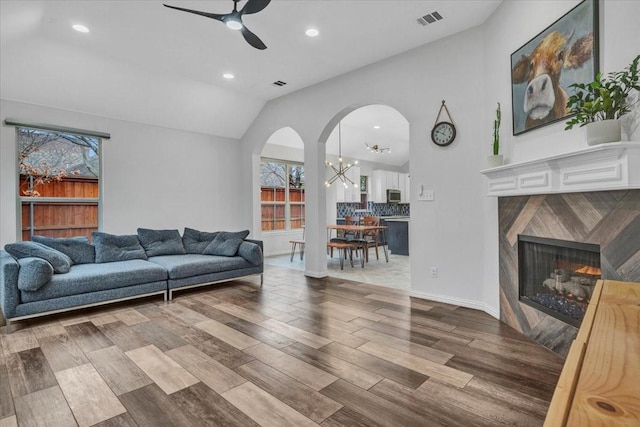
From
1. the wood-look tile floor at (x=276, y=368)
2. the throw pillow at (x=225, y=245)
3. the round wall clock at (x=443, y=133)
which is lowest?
the wood-look tile floor at (x=276, y=368)

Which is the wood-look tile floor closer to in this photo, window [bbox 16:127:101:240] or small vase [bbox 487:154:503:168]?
small vase [bbox 487:154:503:168]

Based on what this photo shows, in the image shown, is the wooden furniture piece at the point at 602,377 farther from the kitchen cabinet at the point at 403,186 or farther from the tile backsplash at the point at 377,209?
the kitchen cabinet at the point at 403,186

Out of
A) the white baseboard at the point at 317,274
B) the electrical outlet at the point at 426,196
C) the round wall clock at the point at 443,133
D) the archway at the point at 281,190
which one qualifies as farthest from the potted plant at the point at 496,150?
the archway at the point at 281,190

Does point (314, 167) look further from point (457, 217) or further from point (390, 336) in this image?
point (390, 336)

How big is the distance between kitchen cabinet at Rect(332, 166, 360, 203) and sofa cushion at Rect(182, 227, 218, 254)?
15.6ft

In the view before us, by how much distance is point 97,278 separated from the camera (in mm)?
3699

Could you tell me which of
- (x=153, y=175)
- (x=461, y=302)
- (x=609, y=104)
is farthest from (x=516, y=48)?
(x=153, y=175)

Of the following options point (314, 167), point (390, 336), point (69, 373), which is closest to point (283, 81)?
point (314, 167)

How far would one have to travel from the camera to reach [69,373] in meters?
2.35

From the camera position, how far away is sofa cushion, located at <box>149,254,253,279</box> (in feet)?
14.2

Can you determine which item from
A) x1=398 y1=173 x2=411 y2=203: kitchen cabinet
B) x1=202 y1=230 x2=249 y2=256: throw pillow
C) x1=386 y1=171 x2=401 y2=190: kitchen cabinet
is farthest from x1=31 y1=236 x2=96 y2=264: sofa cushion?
x1=398 y1=173 x2=411 y2=203: kitchen cabinet

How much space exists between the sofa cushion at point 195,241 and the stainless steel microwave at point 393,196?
6401 mm

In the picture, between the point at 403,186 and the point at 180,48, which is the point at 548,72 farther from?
the point at 403,186

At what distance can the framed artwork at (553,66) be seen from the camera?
2.26 meters
